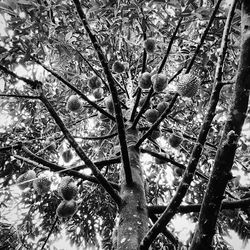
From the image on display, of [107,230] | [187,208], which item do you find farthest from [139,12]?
[107,230]

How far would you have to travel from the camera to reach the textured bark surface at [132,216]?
156 centimetres

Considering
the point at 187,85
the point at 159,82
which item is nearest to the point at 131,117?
the point at 159,82

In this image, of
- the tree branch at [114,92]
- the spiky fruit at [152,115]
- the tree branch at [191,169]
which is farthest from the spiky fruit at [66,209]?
the spiky fruit at [152,115]

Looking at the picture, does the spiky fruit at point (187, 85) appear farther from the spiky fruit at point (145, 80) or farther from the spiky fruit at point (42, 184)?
the spiky fruit at point (42, 184)

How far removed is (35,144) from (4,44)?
233 cm

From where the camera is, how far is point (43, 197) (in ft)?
13.1

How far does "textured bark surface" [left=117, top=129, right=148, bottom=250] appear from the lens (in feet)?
5.10

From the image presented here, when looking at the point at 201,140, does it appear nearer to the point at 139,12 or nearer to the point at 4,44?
the point at 139,12

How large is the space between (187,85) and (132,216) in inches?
40.3

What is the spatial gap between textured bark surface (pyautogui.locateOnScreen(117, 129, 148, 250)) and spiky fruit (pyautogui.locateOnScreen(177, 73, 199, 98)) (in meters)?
0.73

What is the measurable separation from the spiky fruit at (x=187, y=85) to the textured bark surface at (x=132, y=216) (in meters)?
0.73

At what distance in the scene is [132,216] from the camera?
1.72m

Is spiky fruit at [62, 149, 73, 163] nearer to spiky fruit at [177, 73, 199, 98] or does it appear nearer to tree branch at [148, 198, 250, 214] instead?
tree branch at [148, 198, 250, 214]

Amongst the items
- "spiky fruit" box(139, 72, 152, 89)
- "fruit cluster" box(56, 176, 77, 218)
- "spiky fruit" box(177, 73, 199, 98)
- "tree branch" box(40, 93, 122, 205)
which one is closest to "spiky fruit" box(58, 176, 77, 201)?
"fruit cluster" box(56, 176, 77, 218)
